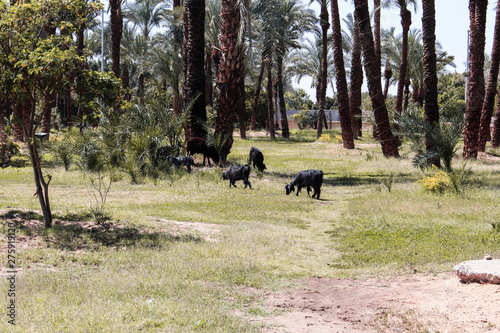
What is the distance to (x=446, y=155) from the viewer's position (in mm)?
15680

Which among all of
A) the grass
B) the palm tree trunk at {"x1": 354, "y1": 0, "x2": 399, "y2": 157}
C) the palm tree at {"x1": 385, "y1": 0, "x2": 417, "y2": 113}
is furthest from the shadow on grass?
the palm tree at {"x1": 385, "y1": 0, "x2": 417, "y2": 113}

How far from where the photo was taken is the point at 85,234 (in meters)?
8.70

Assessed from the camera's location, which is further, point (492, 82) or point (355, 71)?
point (355, 71)

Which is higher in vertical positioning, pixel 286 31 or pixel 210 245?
pixel 286 31

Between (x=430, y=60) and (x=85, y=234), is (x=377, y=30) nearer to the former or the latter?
(x=430, y=60)

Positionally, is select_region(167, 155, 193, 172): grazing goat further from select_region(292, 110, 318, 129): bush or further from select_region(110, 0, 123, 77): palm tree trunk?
select_region(292, 110, 318, 129): bush

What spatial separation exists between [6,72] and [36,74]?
2.49 feet

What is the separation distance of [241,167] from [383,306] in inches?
381

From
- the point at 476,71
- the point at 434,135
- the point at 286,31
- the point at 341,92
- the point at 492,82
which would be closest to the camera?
the point at 434,135

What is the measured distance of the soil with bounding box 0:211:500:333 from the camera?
5480 mm

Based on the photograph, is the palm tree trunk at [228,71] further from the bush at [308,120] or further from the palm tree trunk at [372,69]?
the bush at [308,120]

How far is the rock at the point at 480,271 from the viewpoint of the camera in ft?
20.5

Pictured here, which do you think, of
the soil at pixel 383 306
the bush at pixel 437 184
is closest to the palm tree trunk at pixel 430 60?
the bush at pixel 437 184

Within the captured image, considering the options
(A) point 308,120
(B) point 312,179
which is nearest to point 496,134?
(B) point 312,179
